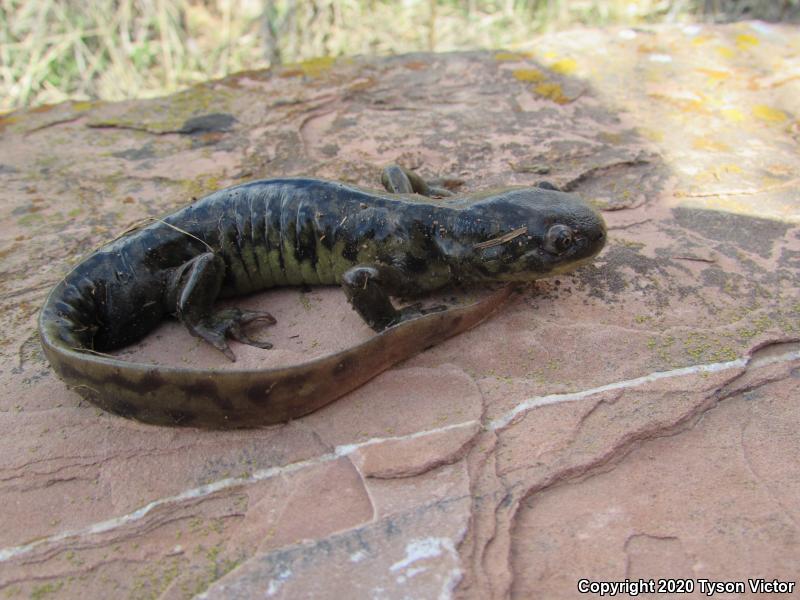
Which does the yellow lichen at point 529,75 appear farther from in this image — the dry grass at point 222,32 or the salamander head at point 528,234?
the salamander head at point 528,234

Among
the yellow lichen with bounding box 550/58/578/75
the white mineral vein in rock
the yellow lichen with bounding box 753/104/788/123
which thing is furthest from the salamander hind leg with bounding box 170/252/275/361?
the yellow lichen with bounding box 753/104/788/123

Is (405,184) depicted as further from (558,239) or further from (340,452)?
(340,452)

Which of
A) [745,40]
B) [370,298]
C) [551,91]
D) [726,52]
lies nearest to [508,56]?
[551,91]

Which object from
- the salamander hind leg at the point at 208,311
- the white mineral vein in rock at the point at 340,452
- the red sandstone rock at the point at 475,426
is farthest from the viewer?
the salamander hind leg at the point at 208,311

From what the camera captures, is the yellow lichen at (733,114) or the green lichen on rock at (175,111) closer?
the yellow lichen at (733,114)

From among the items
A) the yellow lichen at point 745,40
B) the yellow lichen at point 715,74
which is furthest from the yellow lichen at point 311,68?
the yellow lichen at point 745,40

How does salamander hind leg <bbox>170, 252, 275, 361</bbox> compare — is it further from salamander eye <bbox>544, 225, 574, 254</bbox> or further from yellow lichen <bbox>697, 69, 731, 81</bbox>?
yellow lichen <bbox>697, 69, 731, 81</bbox>
